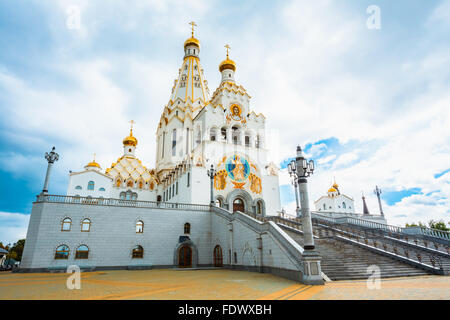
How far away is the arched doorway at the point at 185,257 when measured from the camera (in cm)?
2156

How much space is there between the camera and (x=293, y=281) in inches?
417

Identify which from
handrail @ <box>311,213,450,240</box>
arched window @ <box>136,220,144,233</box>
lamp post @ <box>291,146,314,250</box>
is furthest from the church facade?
lamp post @ <box>291,146,314,250</box>

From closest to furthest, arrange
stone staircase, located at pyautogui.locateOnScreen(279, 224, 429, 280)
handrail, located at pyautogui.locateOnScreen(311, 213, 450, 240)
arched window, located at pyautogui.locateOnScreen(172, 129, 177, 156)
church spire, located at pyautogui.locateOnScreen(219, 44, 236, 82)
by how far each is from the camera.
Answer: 1. stone staircase, located at pyautogui.locateOnScreen(279, 224, 429, 280)
2. handrail, located at pyautogui.locateOnScreen(311, 213, 450, 240)
3. church spire, located at pyautogui.locateOnScreen(219, 44, 236, 82)
4. arched window, located at pyautogui.locateOnScreen(172, 129, 177, 156)

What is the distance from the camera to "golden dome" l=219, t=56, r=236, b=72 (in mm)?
35906

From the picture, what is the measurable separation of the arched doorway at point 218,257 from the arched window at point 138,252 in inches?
227

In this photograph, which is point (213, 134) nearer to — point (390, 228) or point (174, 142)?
point (174, 142)

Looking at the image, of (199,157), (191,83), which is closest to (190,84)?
(191,83)

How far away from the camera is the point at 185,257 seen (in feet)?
71.6

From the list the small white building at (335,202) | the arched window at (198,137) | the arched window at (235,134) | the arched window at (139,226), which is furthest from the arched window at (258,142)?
the small white building at (335,202)

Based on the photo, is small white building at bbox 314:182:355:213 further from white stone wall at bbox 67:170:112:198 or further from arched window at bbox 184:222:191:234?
white stone wall at bbox 67:170:112:198

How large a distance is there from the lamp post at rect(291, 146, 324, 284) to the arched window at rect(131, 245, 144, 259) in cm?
1430

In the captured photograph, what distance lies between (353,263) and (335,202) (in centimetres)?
4010
